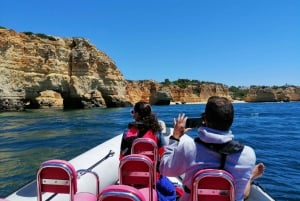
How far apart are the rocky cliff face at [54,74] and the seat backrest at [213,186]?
41.6 metres

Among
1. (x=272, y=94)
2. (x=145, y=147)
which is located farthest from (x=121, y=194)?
(x=272, y=94)

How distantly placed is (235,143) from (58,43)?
4999 cm

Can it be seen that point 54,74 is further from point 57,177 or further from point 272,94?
point 272,94

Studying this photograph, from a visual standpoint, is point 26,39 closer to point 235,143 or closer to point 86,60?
point 86,60

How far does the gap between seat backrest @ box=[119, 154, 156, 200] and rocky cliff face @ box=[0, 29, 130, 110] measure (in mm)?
40543

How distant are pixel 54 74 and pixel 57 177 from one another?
150 feet

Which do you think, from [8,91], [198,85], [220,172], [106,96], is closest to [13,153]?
[220,172]

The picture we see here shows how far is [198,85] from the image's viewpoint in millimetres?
110375

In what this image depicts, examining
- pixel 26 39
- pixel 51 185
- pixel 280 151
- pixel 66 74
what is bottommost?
pixel 280 151

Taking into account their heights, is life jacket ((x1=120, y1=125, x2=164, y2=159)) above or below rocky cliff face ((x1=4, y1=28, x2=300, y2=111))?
below

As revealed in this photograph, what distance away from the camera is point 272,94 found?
11562 cm

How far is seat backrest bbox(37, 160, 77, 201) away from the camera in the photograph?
10.3 ft

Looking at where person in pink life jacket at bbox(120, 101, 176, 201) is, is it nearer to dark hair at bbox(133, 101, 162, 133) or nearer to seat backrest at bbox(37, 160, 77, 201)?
dark hair at bbox(133, 101, 162, 133)

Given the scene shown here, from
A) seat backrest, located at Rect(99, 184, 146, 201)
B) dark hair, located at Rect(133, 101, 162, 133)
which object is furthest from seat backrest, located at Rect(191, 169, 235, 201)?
dark hair, located at Rect(133, 101, 162, 133)
